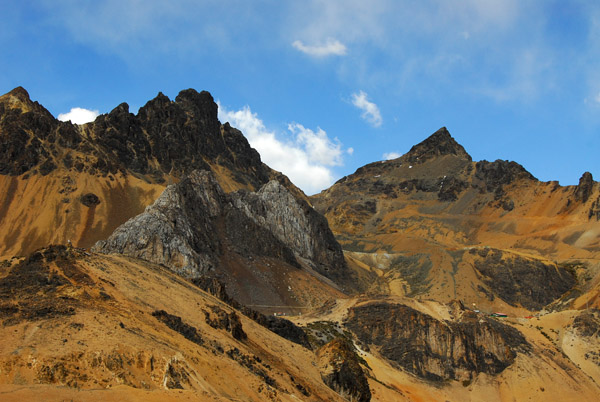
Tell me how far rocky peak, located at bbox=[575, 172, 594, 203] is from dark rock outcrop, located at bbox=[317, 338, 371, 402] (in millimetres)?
156991

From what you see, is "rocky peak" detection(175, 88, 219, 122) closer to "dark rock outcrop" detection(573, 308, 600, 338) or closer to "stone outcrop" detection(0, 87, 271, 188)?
"stone outcrop" detection(0, 87, 271, 188)

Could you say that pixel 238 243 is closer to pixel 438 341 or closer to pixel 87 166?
pixel 87 166

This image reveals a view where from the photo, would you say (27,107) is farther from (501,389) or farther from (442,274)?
(501,389)

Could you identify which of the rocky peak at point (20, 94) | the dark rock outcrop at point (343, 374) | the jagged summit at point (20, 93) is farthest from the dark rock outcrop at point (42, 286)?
the jagged summit at point (20, 93)

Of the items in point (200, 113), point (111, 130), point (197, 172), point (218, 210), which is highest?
point (200, 113)

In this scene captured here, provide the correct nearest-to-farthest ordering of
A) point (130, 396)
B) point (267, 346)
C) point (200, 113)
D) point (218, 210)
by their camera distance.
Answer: point (130, 396) < point (267, 346) < point (218, 210) < point (200, 113)

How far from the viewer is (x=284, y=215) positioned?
122m

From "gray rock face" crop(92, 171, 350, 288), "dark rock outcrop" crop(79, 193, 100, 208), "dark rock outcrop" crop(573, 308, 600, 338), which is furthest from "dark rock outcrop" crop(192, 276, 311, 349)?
"dark rock outcrop" crop(79, 193, 100, 208)

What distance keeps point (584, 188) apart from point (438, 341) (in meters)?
134

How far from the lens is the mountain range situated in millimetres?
24031

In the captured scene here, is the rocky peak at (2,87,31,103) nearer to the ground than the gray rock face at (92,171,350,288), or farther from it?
farther from it

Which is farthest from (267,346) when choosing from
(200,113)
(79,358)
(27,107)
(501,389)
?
(200,113)

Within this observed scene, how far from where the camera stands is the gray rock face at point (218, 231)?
8194cm

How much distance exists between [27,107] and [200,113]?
57.4 meters
